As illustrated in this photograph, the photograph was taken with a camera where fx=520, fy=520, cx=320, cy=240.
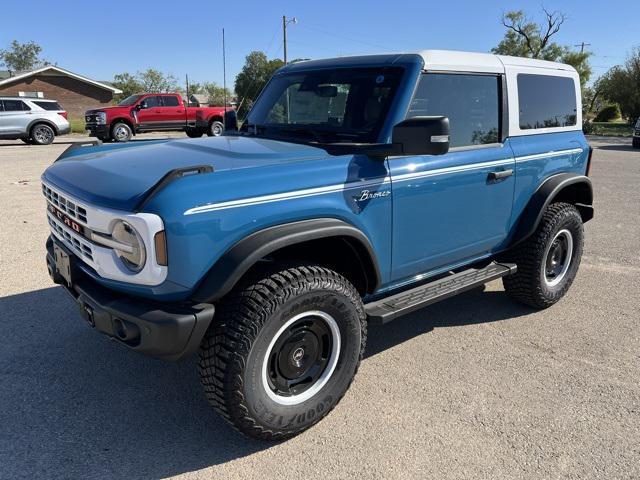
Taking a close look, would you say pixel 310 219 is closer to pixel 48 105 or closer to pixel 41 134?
pixel 41 134

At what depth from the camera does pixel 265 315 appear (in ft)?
8.19

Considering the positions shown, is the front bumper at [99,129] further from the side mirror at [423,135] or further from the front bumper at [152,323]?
the side mirror at [423,135]

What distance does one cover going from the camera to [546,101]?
4238 mm

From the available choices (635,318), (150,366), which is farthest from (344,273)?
(635,318)

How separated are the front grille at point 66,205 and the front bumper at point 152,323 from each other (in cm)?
44

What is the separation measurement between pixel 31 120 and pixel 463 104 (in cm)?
1993

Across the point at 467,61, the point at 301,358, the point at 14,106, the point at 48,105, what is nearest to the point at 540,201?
the point at 467,61

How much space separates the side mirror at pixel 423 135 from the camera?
8.73ft

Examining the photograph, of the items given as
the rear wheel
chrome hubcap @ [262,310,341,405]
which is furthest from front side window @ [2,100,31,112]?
chrome hubcap @ [262,310,341,405]

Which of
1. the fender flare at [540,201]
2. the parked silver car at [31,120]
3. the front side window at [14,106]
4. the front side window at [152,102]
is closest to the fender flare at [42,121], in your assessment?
the parked silver car at [31,120]

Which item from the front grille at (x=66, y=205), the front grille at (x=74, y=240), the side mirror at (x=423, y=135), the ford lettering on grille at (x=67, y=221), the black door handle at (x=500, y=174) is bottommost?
the front grille at (x=74, y=240)

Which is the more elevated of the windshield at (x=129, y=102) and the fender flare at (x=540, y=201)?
the windshield at (x=129, y=102)

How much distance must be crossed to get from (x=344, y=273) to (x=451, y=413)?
3.32ft

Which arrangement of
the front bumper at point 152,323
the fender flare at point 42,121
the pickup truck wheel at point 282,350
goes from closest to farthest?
A: the front bumper at point 152,323 < the pickup truck wheel at point 282,350 < the fender flare at point 42,121
